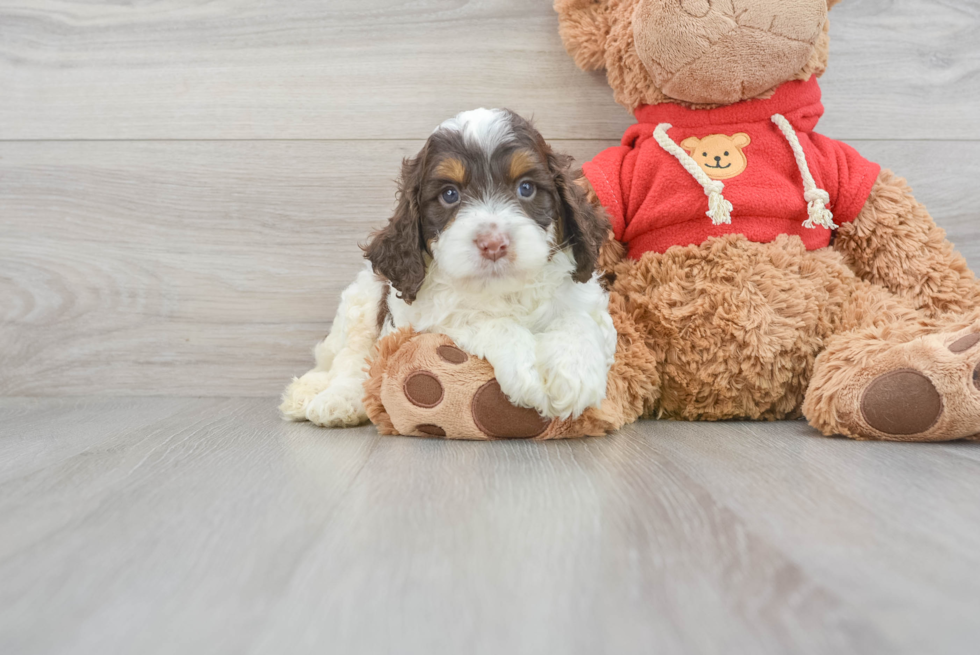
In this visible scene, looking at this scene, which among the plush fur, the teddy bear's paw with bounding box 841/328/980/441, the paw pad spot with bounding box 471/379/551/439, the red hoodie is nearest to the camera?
the teddy bear's paw with bounding box 841/328/980/441

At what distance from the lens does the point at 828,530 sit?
0.90m

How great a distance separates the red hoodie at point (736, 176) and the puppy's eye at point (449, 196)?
45 cm

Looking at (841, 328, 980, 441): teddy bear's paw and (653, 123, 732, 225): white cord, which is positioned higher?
(653, 123, 732, 225): white cord

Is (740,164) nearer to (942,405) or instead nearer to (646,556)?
(942,405)

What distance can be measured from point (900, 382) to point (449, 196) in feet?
3.17

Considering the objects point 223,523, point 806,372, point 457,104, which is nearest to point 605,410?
point 806,372

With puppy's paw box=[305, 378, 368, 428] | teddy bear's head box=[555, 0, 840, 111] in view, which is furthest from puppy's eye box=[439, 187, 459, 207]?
teddy bear's head box=[555, 0, 840, 111]

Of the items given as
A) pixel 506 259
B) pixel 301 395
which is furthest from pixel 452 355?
pixel 301 395

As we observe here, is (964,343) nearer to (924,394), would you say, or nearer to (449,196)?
(924,394)

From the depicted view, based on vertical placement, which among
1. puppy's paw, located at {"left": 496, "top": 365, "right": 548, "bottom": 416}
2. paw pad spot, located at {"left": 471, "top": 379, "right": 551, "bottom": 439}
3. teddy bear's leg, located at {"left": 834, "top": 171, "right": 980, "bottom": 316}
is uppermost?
teddy bear's leg, located at {"left": 834, "top": 171, "right": 980, "bottom": 316}

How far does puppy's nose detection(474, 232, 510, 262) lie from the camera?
4.52 ft

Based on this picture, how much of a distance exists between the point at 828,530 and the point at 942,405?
23.9 inches

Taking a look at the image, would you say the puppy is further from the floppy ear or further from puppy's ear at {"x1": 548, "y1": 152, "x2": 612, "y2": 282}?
the floppy ear

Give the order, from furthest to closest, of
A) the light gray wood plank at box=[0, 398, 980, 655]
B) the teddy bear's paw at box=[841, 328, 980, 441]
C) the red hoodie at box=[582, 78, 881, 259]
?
the red hoodie at box=[582, 78, 881, 259], the teddy bear's paw at box=[841, 328, 980, 441], the light gray wood plank at box=[0, 398, 980, 655]
